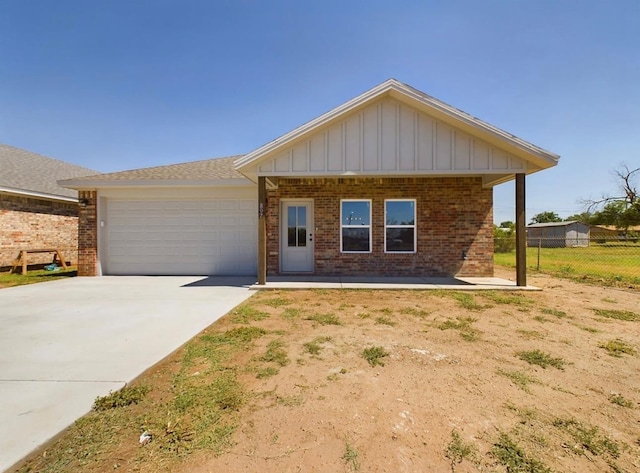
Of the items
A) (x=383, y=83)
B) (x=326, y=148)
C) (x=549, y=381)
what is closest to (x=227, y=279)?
(x=326, y=148)

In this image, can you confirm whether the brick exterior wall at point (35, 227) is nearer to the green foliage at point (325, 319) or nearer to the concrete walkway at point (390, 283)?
the concrete walkway at point (390, 283)

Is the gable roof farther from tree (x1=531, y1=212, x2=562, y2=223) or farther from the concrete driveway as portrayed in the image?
tree (x1=531, y1=212, x2=562, y2=223)

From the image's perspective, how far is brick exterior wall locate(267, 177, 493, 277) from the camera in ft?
31.6

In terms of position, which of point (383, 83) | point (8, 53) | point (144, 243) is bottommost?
point (144, 243)

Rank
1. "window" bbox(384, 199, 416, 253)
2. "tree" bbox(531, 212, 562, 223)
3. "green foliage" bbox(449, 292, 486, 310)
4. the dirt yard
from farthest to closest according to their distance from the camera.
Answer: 1. "tree" bbox(531, 212, 562, 223)
2. "window" bbox(384, 199, 416, 253)
3. "green foliage" bbox(449, 292, 486, 310)
4. the dirt yard

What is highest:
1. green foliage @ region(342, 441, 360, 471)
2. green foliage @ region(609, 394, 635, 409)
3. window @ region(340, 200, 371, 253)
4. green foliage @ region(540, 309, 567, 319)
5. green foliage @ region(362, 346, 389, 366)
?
window @ region(340, 200, 371, 253)

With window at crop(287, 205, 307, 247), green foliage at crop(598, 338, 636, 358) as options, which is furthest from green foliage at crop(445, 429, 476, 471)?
window at crop(287, 205, 307, 247)

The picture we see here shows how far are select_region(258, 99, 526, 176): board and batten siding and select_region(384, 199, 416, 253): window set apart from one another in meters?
2.13

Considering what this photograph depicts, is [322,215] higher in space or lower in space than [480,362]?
higher

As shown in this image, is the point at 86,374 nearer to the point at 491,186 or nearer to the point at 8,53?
the point at 491,186

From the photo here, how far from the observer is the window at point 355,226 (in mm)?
9797

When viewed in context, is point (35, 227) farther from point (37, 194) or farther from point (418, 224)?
point (418, 224)

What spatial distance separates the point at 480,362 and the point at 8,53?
1609 cm

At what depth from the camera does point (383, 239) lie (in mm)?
9758
